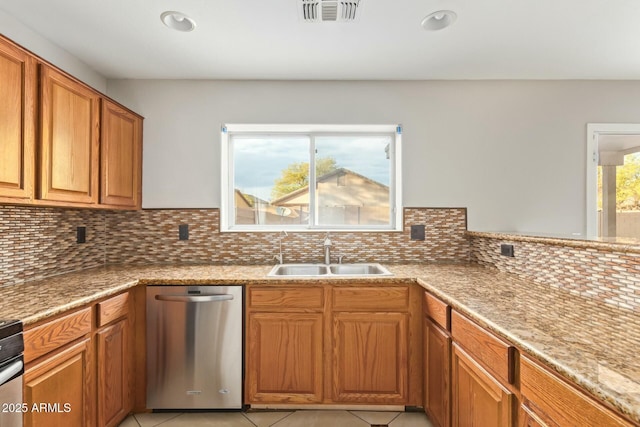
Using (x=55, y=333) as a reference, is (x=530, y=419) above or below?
below

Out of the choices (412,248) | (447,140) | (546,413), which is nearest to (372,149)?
(447,140)

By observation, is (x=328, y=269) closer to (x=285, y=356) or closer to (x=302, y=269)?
(x=302, y=269)

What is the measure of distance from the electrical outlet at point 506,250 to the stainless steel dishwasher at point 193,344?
5.65 ft

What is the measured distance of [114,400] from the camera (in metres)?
1.72

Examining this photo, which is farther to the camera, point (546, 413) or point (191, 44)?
point (191, 44)

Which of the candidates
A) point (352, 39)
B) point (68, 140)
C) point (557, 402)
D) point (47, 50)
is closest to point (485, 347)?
point (557, 402)

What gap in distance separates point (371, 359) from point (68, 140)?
7.08ft

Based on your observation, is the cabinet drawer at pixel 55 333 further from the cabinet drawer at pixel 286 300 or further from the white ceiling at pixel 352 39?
the white ceiling at pixel 352 39

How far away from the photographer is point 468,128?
255 cm

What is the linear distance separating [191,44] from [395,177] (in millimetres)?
1803

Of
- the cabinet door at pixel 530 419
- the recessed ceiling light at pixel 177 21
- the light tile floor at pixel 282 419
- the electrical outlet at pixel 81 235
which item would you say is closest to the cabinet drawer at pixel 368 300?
the light tile floor at pixel 282 419

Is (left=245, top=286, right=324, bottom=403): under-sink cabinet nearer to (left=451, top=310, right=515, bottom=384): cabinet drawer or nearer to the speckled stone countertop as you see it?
the speckled stone countertop

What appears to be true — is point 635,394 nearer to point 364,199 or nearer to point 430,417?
point 430,417

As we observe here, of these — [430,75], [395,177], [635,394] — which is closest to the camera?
[635,394]
